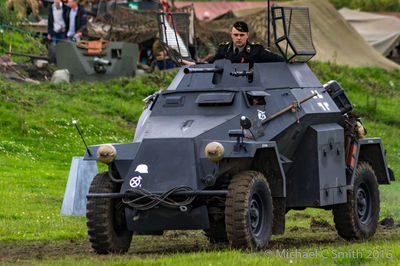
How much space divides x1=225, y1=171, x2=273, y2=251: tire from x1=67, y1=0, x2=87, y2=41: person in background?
1689cm

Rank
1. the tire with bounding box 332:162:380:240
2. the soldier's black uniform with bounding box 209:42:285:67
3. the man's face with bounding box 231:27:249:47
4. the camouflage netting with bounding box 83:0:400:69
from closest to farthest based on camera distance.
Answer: the soldier's black uniform with bounding box 209:42:285:67 < the tire with bounding box 332:162:380:240 < the man's face with bounding box 231:27:249:47 < the camouflage netting with bounding box 83:0:400:69

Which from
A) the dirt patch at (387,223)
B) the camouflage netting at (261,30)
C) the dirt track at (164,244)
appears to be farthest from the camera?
the camouflage netting at (261,30)

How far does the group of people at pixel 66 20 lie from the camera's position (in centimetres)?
2762

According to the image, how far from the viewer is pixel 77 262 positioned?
1023 centimetres

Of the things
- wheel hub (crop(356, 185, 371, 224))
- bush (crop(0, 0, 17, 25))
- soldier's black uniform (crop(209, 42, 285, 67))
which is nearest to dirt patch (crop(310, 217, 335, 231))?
wheel hub (crop(356, 185, 371, 224))

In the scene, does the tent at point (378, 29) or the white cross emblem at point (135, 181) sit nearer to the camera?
the white cross emblem at point (135, 181)

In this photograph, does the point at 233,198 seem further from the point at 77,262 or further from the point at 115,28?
the point at 115,28

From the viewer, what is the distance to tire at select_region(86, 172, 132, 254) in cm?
1135

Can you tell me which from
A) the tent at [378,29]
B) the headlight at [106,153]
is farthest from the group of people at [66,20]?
the tent at [378,29]

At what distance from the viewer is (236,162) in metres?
11.5

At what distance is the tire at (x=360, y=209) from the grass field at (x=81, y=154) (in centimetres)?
20

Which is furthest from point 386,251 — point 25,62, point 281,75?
point 25,62

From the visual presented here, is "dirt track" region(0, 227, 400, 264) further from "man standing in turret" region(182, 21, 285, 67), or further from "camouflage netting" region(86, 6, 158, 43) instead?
"camouflage netting" region(86, 6, 158, 43)

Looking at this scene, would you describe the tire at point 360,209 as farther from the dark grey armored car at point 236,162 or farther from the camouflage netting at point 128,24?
the camouflage netting at point 128,24
